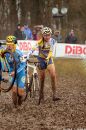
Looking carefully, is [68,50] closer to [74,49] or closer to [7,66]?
[74,49]

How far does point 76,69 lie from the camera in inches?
1036

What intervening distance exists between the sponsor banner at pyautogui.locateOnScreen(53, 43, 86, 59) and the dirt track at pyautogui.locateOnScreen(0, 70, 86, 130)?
12985mm

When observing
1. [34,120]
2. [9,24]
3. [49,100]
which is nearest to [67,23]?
[9,24]

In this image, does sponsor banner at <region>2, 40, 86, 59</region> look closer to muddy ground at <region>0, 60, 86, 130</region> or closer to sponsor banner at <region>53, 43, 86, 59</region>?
sponsor banner at <region>53, 43, 86, 59</region>

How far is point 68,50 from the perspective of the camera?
3150 cm

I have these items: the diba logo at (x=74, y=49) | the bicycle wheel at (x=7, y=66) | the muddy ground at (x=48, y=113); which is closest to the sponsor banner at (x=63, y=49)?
the diba logo at (x=74, y=49)

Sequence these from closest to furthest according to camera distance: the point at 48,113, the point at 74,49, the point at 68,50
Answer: the point at 48,113 < the point at 74,49 < the point at 68,50

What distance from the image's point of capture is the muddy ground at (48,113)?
11620 mm

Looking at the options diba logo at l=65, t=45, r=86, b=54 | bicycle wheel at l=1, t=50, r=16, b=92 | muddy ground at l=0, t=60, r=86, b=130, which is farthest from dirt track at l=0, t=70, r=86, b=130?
diba logo at l=65, t=45, r=86, b=54

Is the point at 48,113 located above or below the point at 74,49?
above

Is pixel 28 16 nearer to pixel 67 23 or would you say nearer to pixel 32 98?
pixel 67 23

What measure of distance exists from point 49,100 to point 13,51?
2802 mm

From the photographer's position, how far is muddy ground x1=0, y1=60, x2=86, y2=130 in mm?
11620

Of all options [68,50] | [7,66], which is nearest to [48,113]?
[7,66]
